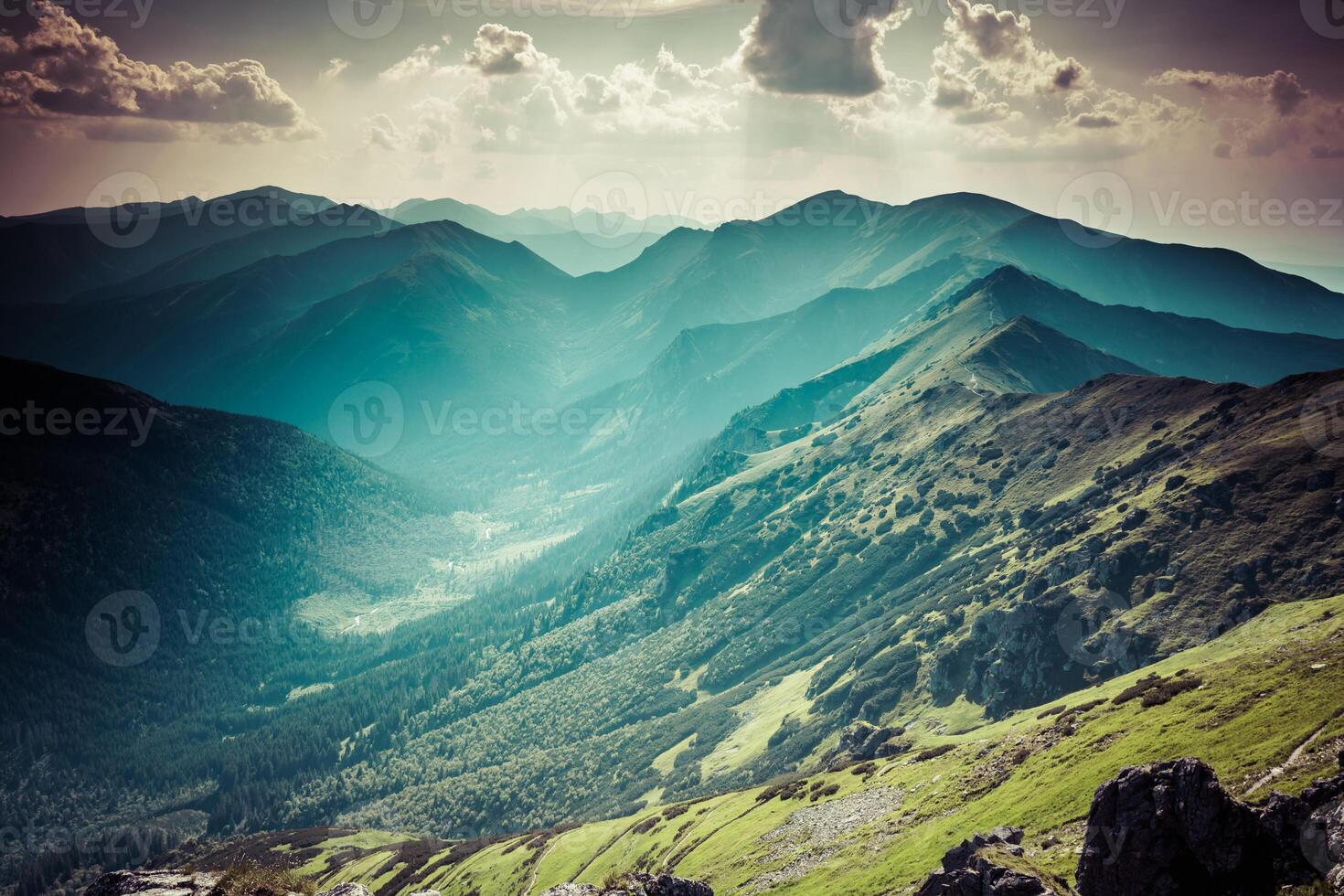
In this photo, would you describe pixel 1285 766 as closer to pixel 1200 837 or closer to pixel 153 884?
pixel 1200 837

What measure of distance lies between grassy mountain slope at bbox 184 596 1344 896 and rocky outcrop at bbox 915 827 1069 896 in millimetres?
2816

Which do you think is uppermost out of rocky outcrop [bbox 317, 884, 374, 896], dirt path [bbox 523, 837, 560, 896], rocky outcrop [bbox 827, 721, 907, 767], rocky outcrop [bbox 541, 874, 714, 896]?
rocky outcrop [bbox 317, 884, 374, 896]

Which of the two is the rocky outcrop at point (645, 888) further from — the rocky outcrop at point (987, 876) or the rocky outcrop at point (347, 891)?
the rocky outcrop at point (987, 876)

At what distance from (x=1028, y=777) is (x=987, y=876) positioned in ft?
125

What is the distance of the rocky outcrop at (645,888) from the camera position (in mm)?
45781

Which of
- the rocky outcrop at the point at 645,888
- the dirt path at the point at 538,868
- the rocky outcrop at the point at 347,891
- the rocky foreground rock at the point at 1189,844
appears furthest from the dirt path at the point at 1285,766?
the dirt path at the point at 538,868

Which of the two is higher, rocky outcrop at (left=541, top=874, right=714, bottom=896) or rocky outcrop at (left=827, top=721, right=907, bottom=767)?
rocky outcrop at (left=541, top=874, right=714, bottom=896)

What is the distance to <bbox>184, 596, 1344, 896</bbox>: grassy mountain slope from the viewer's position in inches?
2475

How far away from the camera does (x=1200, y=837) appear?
44875 mm

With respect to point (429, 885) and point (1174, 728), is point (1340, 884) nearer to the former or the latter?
point (1174, 728)

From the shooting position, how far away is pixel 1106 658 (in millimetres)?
175750

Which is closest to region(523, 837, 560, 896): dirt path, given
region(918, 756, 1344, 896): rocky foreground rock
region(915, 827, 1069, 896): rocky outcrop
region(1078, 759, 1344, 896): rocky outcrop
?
region(915, 827, 1069, 896): rocky outcrop

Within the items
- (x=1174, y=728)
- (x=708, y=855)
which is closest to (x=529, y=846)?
(x=708, y=855)

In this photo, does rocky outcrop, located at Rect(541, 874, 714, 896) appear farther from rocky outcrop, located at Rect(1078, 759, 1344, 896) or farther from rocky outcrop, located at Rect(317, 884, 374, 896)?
rocky outcrop, located at Rect(1078, 759, 1344, 896)
